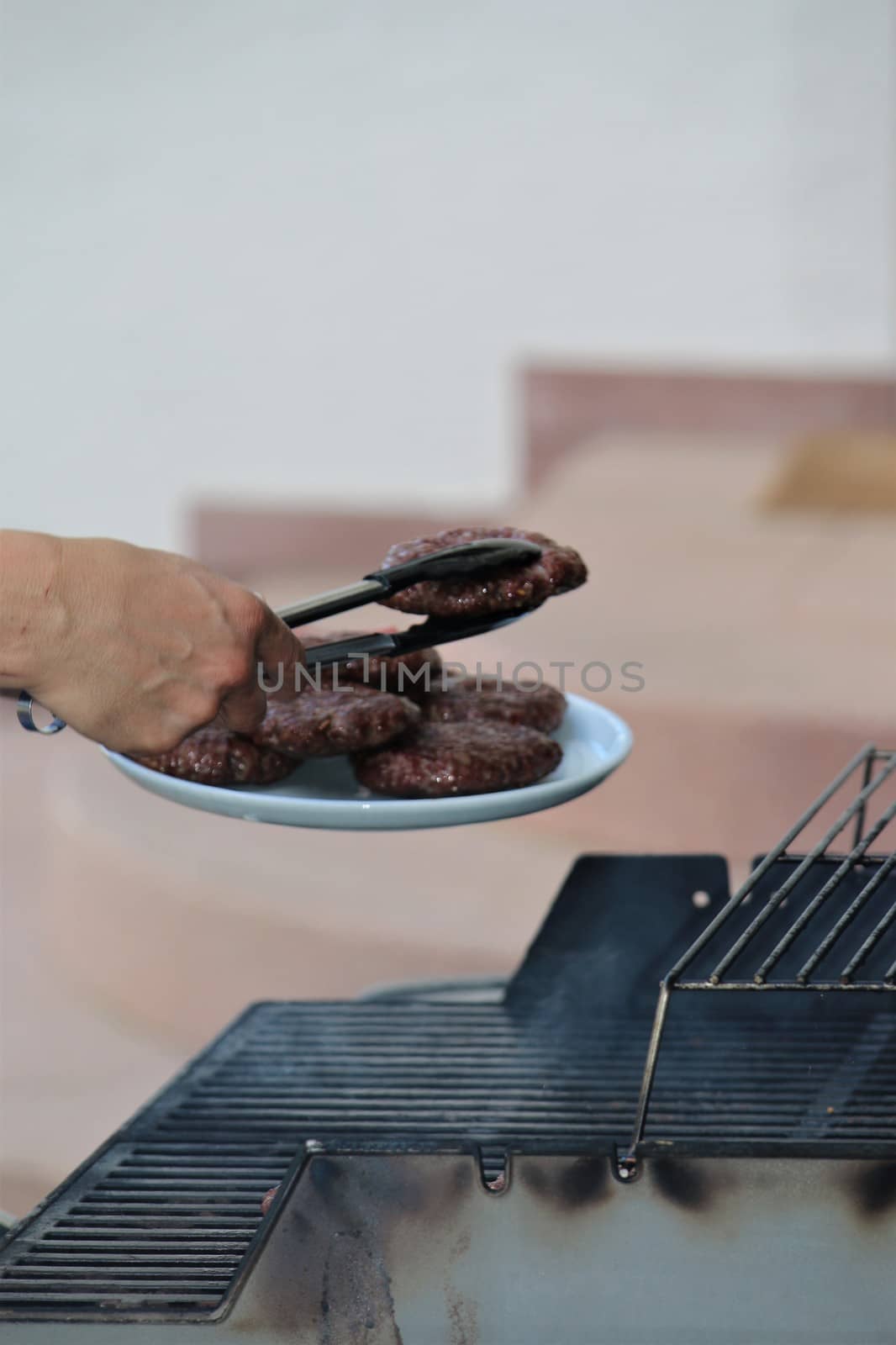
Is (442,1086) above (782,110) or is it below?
below

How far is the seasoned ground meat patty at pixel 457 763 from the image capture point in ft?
3.60

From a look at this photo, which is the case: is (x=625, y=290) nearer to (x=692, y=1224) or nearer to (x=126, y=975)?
(x=126, y=975)

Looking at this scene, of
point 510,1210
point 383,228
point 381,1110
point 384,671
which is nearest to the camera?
point 510,1210

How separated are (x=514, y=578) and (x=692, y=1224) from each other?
50 centimetres

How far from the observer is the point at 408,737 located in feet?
3.84

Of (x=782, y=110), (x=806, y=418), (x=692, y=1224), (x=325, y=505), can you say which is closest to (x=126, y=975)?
(x=692, y=1224)

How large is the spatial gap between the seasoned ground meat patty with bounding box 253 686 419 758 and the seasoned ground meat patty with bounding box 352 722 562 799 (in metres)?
0.02

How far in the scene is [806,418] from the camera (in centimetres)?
450

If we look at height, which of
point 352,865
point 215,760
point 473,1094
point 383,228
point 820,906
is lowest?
point 352,865

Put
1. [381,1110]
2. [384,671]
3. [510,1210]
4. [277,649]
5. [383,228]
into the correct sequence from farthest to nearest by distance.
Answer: [383,228], [384,671], [381,1110], [277,649], [510,1210]

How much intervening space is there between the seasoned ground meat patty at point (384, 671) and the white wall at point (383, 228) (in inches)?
143

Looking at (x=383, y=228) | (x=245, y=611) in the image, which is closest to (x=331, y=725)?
(x=245, y=611)

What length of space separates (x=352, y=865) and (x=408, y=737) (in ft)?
4.12

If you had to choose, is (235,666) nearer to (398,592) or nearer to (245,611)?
(245,611)
